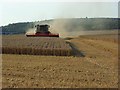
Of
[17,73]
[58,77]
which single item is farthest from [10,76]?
[58,77]

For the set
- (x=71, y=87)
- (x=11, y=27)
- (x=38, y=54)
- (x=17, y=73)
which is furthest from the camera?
(x=11, y=27)

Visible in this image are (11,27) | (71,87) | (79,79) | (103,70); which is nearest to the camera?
(71,87)

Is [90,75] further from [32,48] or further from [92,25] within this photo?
[92,25]

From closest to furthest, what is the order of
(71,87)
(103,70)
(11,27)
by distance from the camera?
(71,87), (103,70), (11,27)

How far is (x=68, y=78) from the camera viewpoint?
13555 millimetres

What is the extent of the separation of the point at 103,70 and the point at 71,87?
197 inches

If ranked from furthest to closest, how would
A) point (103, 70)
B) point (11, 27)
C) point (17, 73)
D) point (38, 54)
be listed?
point (11, 27) → point (38, 54) → point (103, 70) → point (17, 73)

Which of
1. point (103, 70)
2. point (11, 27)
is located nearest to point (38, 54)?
point (103, 70)

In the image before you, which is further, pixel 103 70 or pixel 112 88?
pixel 103 70

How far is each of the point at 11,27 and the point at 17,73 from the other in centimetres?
12177

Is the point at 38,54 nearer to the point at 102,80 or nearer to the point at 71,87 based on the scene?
the point at 102,80

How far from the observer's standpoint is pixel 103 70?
16500 mm

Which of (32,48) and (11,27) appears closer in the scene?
(32,48)

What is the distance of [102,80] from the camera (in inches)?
537
